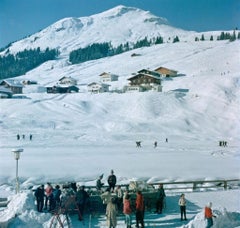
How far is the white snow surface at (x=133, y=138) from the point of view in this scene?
57.6 feet

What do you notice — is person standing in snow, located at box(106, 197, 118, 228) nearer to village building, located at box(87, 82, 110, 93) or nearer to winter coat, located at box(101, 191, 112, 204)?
winter coat, located at box(101, 191, 112, 204)

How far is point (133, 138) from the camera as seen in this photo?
5012 centimetres

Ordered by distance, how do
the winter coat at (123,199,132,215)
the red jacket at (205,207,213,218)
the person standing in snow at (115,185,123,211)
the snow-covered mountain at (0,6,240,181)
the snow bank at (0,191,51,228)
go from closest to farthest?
the red jacket at (205,207,213,218), the snow bank at (0,191,51,228), the winter coat at (123,199,132,215), the person standing in snow at (115,185,123,211), the snow-covered mountain at (0,6,240,181)

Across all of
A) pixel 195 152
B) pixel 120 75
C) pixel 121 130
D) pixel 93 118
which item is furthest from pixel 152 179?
pixel 120 75

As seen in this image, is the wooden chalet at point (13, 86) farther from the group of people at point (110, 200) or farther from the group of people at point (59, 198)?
the group of people at point (59, 198)

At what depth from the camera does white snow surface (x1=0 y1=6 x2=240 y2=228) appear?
17.5 meters

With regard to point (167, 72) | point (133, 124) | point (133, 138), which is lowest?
point (133, 138)

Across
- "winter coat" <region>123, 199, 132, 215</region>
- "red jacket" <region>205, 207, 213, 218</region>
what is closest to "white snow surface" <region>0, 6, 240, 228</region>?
"red jacket" <region>205, 207, 213, 218</region>

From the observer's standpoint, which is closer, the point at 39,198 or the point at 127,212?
the point at 127,212

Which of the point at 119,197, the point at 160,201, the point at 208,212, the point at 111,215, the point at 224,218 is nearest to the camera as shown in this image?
the point at 208,212

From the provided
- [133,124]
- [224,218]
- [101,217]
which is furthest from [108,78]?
[224,218]

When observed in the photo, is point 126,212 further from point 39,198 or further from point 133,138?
point 133,138

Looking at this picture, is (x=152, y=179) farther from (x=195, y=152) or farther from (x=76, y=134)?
(x=76, y=134)

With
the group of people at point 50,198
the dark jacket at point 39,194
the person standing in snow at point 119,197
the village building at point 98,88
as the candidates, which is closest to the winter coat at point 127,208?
the person standing in snow at point 119,197
